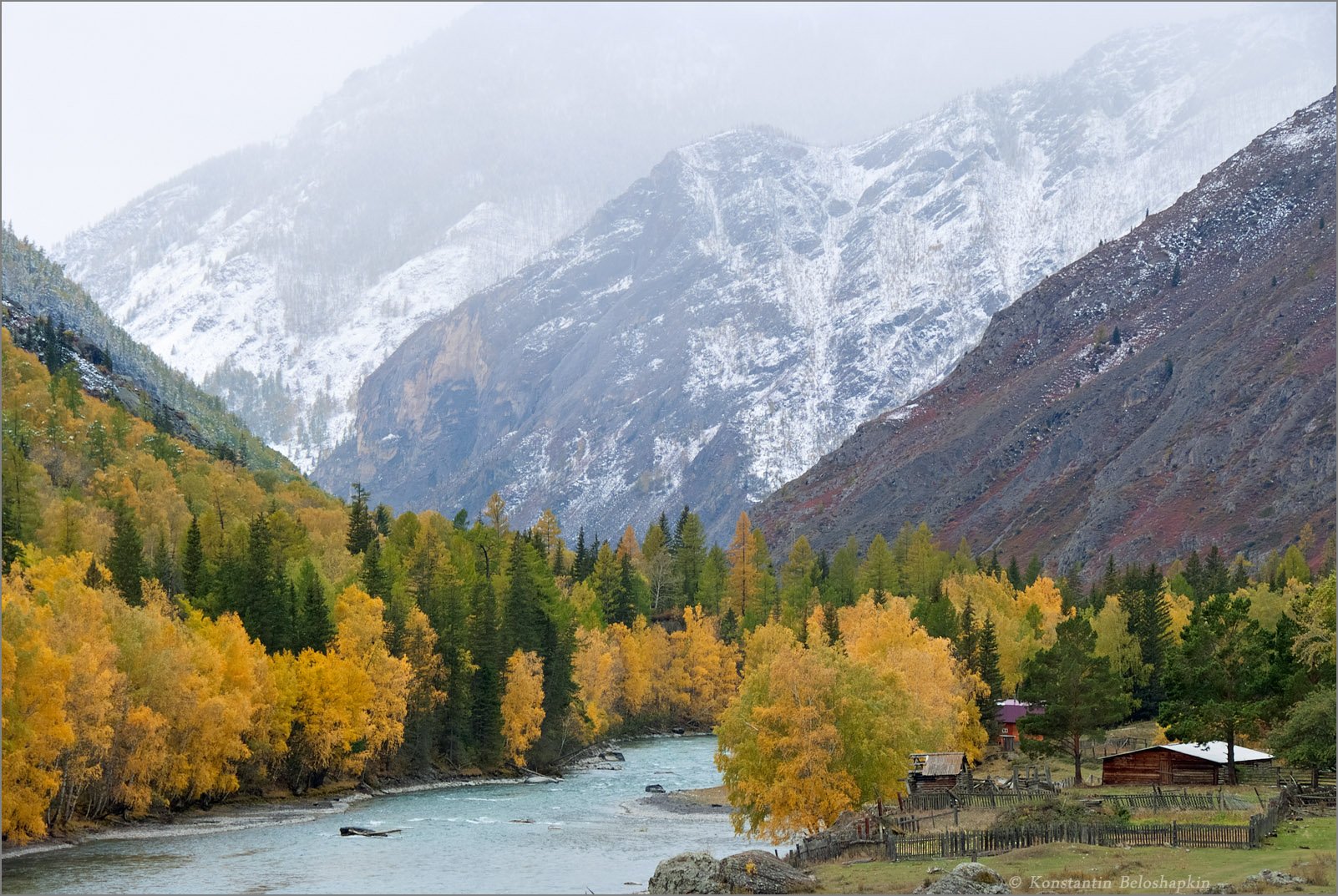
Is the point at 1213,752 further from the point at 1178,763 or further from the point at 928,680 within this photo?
the point at 928,680

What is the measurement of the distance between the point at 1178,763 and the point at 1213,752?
2055 mm

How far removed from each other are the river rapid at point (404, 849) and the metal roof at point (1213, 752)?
86.0 feet

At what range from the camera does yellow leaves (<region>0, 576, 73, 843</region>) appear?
7138cm

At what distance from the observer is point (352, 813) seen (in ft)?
305

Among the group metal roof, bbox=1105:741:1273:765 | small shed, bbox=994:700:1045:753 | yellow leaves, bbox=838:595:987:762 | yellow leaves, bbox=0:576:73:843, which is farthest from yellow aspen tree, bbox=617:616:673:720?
yellow leaves, bbox=0:576:73:843

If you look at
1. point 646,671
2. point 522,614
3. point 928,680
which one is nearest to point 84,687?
point 522,614

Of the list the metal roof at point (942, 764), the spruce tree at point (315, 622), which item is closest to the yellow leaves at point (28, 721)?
the spruce tree at point (315, 622)

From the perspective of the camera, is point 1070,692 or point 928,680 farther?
point 928,680

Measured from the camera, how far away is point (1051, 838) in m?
64.1

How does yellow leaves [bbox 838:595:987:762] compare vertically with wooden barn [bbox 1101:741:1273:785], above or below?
above

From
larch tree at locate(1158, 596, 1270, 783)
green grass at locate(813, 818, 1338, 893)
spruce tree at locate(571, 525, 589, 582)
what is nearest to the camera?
green grass at locate(813, 818, 1338, 893)

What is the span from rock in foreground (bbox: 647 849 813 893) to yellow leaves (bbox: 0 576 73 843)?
105 ft

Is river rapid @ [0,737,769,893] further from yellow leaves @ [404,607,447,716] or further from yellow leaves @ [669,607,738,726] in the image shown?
yellow leaves @ [669,607,738,726]

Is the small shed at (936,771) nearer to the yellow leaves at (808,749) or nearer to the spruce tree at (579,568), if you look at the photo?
the yellow leaves at (808,749)
